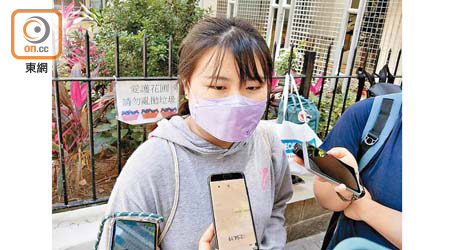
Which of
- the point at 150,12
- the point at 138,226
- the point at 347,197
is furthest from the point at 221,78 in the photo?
the point at 150,12

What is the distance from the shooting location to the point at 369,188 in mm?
1084

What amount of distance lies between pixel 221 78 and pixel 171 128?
0.74ft

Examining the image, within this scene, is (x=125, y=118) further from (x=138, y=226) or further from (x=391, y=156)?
(x=391, y=156)

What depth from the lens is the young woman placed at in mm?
878

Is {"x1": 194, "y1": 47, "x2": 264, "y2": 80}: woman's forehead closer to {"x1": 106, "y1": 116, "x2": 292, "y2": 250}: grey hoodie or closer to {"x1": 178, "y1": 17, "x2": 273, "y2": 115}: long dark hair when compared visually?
{"x1": 178, "y1": 17, "x2": 273, "y2": 115}: long dark hair

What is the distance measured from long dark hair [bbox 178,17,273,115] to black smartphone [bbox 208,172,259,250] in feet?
1.01

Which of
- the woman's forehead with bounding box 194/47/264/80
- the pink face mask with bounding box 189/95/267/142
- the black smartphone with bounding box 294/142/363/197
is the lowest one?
the black smartphone with bounding box 294/142/363/197

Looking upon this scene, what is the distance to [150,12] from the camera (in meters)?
3.50

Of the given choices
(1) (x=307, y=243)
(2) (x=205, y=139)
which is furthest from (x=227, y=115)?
(1) (x=307, y=243)

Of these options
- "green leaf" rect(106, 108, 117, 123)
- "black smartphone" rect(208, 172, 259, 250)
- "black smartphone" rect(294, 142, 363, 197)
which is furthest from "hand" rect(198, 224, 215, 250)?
"green leaf" rect(106, 108, 117, 123)

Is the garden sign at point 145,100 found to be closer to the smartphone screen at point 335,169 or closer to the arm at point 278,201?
the arm at point 278,201

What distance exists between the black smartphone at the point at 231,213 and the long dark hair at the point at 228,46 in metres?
0.31

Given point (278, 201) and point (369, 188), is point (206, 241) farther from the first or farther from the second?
point (369, 188)

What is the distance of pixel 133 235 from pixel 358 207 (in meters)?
0.75
